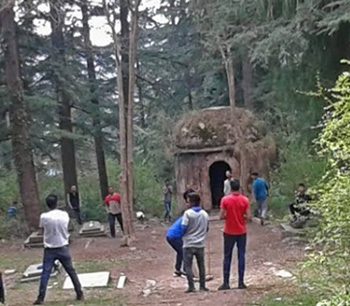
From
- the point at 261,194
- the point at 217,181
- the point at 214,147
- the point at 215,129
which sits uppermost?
the point at 215,129

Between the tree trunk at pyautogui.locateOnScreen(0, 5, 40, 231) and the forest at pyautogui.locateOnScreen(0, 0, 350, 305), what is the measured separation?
0.03 metres

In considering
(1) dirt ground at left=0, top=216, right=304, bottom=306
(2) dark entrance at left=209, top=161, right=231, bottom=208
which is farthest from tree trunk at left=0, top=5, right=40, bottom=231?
(2) dark entrance at left=209, top=161, right=231, bottom=208

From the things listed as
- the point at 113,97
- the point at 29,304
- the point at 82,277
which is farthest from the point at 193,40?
the point at 29,304

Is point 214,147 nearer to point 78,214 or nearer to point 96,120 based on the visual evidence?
point 78,214

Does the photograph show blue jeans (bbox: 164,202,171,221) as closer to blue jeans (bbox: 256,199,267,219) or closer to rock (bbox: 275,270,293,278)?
blue jeans (bbox: 256,199,267,219)

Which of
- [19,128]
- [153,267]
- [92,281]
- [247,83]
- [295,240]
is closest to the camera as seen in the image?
[92,281]

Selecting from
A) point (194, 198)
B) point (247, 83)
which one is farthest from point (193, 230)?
point (247, 83)

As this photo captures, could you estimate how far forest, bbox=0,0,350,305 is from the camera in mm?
12055

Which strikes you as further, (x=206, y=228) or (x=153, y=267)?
(x=153, y=267)

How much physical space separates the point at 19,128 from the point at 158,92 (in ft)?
29.8

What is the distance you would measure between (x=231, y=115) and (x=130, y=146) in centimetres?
563

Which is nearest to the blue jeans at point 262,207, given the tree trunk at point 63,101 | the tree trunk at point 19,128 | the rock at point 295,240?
the rock at point 295,240

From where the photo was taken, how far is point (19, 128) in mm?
20156

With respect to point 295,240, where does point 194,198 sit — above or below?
above
